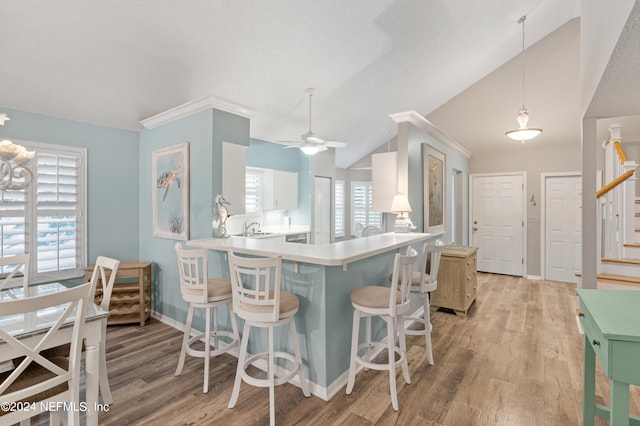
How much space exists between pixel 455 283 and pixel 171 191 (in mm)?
3510

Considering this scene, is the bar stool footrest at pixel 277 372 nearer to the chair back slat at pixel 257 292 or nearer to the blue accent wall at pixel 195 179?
the chair back slat at pixel 257 292

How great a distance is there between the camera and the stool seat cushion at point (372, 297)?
2150mm

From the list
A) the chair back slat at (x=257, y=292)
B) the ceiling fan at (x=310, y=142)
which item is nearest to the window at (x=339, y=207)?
the ceiling fan at (x=310, y=142)

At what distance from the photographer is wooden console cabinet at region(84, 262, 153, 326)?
3.50 m

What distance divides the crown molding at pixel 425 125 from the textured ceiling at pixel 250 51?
0.74 metres

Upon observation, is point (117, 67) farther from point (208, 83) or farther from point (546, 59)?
point (546, 59)

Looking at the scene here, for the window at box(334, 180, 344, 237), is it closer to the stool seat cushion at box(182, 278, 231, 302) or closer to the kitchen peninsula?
the kitchen peninsula

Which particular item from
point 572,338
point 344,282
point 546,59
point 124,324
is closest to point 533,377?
point 572,338

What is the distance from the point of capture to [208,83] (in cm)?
353

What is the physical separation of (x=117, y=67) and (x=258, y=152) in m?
2.56

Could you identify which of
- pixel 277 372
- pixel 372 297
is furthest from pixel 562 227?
pixel 277 372

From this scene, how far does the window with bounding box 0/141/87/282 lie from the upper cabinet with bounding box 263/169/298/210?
8.61ft

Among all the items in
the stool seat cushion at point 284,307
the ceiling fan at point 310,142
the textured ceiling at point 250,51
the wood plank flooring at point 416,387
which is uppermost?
the textured ceiling at point 250,51

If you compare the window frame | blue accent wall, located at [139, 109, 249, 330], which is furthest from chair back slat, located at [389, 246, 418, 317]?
the window frame
